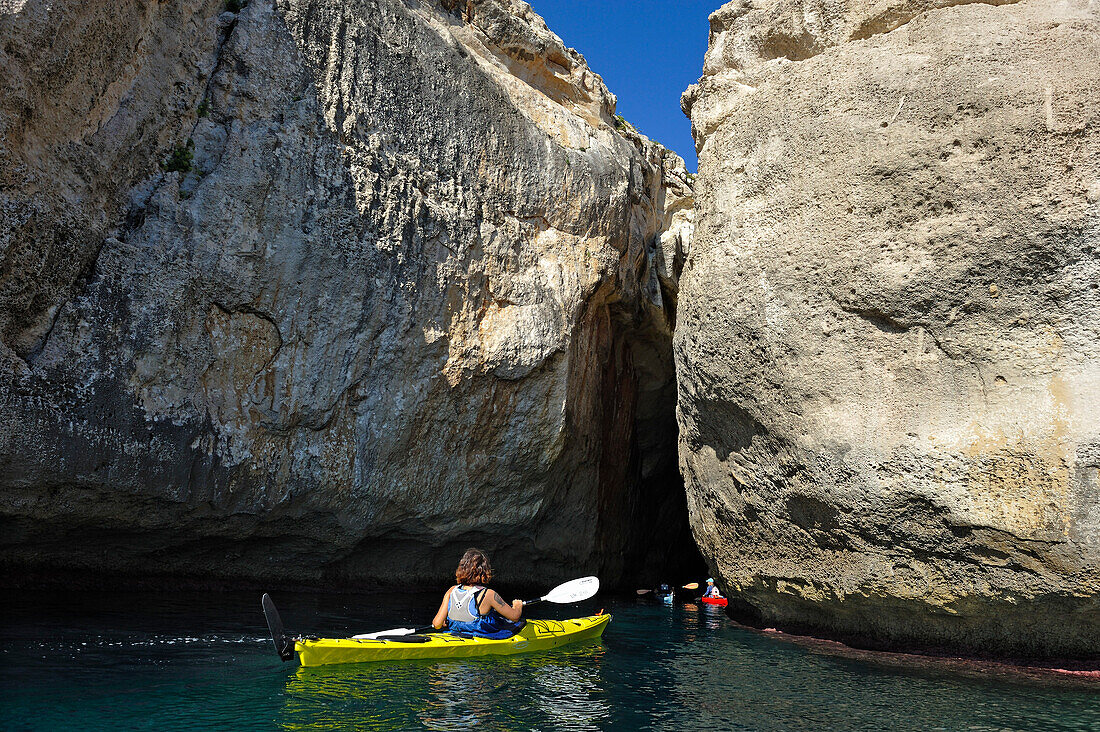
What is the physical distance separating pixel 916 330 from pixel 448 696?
5.30m

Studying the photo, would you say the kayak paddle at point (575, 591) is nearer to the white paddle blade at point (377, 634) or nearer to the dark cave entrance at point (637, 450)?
the white paddle blade at point (377, 634)

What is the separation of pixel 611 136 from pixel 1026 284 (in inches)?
289

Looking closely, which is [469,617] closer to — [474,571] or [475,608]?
[475,608]

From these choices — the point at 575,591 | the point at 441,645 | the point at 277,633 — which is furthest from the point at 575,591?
the point at 277,633

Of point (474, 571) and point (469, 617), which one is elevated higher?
point (474, 571)

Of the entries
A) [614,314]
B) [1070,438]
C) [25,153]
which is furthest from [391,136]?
[1070,438]

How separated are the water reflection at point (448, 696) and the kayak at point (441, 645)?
74 mm

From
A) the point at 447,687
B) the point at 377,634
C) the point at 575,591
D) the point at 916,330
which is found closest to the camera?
the point at 447,687

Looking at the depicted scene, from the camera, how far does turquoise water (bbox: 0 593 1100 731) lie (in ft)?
16.5

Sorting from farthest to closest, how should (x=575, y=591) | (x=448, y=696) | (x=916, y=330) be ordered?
(x=575, y=591)
(x=916, y=330)
(x=448, y=696)

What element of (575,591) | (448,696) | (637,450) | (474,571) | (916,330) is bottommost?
(448,696)

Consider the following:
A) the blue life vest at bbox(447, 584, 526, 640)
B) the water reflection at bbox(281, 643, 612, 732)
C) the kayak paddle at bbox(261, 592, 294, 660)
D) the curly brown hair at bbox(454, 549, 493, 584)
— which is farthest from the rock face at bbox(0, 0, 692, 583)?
the water reflection at bbox(281, 643, 612, 732)

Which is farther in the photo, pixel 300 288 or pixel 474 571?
pixel 300 288

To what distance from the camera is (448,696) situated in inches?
226
